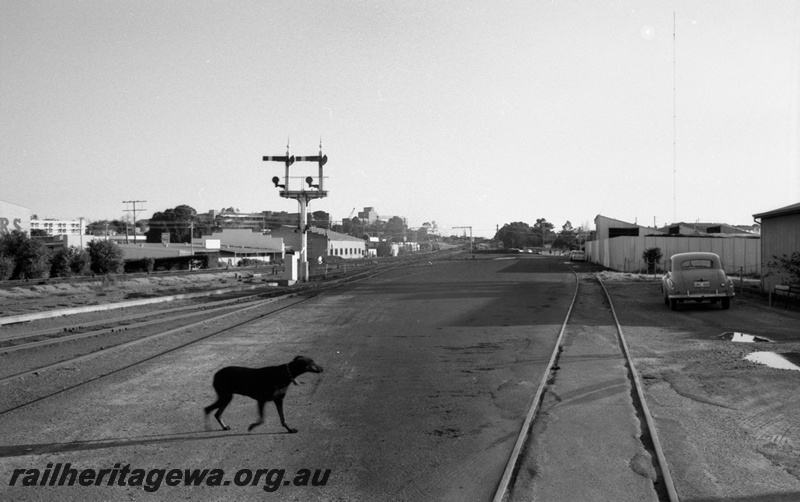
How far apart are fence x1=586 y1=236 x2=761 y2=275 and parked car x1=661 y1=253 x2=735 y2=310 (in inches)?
780

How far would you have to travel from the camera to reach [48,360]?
36.0ft

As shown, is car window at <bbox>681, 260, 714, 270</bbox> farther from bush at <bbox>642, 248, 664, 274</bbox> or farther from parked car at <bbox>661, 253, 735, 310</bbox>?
bush at <bbox>642, 248, 664, 274</bbox>

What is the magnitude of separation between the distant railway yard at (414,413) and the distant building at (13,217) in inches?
1903

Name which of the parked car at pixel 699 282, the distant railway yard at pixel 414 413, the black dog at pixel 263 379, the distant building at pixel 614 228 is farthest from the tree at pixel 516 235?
the black dog at pixel 263 379

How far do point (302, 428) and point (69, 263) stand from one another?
48.4 metres

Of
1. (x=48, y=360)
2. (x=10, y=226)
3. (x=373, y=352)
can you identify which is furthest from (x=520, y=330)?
(x=10, y=226)

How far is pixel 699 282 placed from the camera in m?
19.0

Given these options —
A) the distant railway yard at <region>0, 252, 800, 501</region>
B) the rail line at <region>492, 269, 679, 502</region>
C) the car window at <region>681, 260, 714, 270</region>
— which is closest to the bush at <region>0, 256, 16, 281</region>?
the distant railway yard at <region>0, 252, 800, 501</region>

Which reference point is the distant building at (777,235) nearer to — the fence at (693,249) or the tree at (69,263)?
the fence at (693,249)

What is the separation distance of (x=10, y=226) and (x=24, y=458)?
6327 cm

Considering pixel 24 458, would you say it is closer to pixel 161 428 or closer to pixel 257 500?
pixel 161 428

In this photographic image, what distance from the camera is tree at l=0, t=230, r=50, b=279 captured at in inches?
1695

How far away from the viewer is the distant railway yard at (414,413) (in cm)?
536

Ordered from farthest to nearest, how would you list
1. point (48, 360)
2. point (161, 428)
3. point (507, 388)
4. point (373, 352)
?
point (373, 352) → point (48, 360) → point (507, 388) → point (161, 428)
